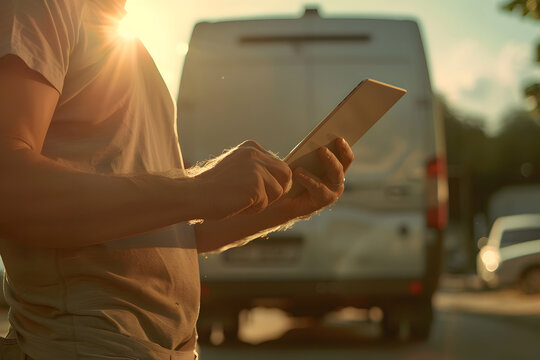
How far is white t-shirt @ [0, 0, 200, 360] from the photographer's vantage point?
1665 millimetres

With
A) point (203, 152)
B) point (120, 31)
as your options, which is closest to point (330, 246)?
point (203, 152)

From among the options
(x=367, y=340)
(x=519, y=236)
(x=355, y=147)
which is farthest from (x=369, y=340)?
(x=519, y=236)

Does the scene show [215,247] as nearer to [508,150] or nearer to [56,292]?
[56,292]

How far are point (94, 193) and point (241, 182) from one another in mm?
247

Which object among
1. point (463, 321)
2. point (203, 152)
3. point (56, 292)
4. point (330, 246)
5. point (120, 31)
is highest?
point (120, 31)

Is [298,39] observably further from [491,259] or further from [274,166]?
[491,259]

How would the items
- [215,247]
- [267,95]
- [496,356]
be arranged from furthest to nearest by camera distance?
[496,356] → [267,95] → [215,247]

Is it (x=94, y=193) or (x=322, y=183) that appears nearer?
(x=94, y=193)

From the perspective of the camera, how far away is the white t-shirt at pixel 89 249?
1.67 m

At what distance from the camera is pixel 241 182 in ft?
5.56

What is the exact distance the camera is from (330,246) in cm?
828

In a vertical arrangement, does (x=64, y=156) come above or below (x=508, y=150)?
above

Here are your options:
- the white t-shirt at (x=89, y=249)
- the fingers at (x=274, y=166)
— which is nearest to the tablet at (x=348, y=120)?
the fingers at (x=274, y=166)

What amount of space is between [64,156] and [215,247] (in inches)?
25.5
